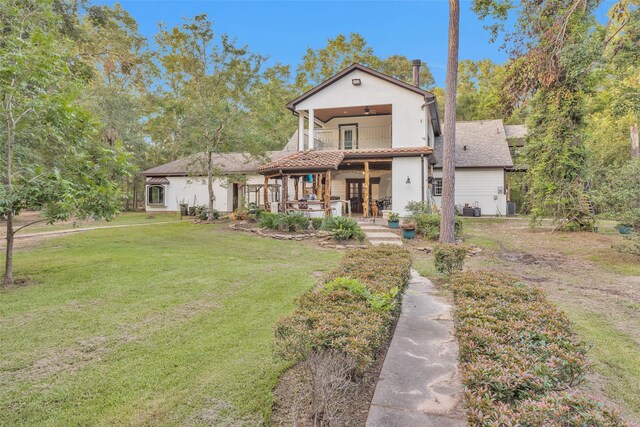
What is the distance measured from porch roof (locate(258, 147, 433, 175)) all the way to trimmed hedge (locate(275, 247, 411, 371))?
10098mm

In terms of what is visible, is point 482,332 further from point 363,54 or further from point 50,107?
point 363,54

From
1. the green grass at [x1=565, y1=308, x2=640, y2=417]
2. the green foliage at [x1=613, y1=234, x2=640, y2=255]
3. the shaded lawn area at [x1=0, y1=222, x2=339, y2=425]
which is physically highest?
the green foliage at [x1=613, y1=234, x2=640, y2=255]

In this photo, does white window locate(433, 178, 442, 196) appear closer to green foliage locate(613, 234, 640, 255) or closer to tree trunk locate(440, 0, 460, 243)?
tree trunk locate(440, 0, 460, 243)

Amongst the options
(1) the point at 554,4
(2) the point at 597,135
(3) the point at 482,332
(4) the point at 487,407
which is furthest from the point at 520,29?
(2) the point at 597,135

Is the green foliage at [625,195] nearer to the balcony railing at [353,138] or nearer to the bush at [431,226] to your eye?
the bush at [431,226]

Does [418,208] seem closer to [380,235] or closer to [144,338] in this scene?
[380,235]

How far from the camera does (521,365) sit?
2225mm

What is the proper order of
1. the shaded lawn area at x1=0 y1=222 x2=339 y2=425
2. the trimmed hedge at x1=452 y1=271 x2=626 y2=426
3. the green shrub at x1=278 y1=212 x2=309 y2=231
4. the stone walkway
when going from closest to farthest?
the trimmed hedge at x1=452 y1=271 x2=626 y2=426
the shaded lawn area at x1=0 y1=222 x2=339 y2=425
the stone walkway
the green shrub at x1=278 y1=212 x2=309 y2=231

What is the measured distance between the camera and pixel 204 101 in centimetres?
1669

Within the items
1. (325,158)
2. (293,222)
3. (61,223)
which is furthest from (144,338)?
(61,223)

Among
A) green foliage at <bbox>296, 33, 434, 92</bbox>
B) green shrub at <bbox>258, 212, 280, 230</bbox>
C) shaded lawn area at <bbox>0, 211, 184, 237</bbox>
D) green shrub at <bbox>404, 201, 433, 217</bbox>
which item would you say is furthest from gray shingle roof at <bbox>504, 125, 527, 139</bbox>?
shaded lawn area at <bbox>0, 211, 184, 237</bbox>

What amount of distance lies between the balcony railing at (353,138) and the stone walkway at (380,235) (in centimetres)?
598

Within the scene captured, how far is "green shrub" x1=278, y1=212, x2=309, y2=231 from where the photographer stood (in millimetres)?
13281

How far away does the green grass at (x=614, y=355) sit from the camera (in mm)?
3039
